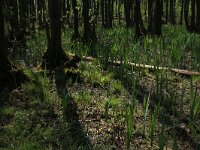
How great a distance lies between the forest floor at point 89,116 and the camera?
399cm

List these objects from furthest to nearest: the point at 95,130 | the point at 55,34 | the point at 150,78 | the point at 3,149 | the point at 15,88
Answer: the point at 55,34, the point at 150,78, the point at 15,88, the point at 95,130, the point at 3,149

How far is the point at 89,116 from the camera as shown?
15.6 ft

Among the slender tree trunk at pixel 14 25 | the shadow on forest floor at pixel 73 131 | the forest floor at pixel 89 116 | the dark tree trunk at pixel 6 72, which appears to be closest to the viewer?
the shadow on forest floor at pixel 73 131

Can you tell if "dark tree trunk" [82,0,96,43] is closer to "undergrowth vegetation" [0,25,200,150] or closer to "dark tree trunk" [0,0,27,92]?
"undergrowth vegetation" [0,25,200,150]

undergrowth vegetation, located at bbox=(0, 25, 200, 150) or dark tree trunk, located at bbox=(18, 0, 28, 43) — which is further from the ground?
dark tree trunk, located at bbox=(18, 0, 28, 43)

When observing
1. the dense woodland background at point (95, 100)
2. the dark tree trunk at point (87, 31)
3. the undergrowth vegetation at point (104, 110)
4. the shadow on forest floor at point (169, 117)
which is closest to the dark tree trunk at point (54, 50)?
the dense woodland background at point (95, 100)

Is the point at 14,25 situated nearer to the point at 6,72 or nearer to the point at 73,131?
the point at 6,72

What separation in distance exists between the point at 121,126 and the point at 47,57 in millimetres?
2980

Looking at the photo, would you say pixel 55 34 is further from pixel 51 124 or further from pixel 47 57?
pixel 51 124

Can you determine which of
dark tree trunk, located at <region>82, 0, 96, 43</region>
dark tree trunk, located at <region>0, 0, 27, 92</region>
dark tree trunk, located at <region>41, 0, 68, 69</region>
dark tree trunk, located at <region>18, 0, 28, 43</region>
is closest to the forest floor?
dark tree trunk, located at <region>0, 0, 27, 92</region>

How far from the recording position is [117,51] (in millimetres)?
6996

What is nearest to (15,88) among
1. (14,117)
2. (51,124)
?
(14,117)

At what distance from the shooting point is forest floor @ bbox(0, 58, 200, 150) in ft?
13.1

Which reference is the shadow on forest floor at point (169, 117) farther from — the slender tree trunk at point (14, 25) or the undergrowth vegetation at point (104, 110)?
the slender tree trunk at point (14, 25)
